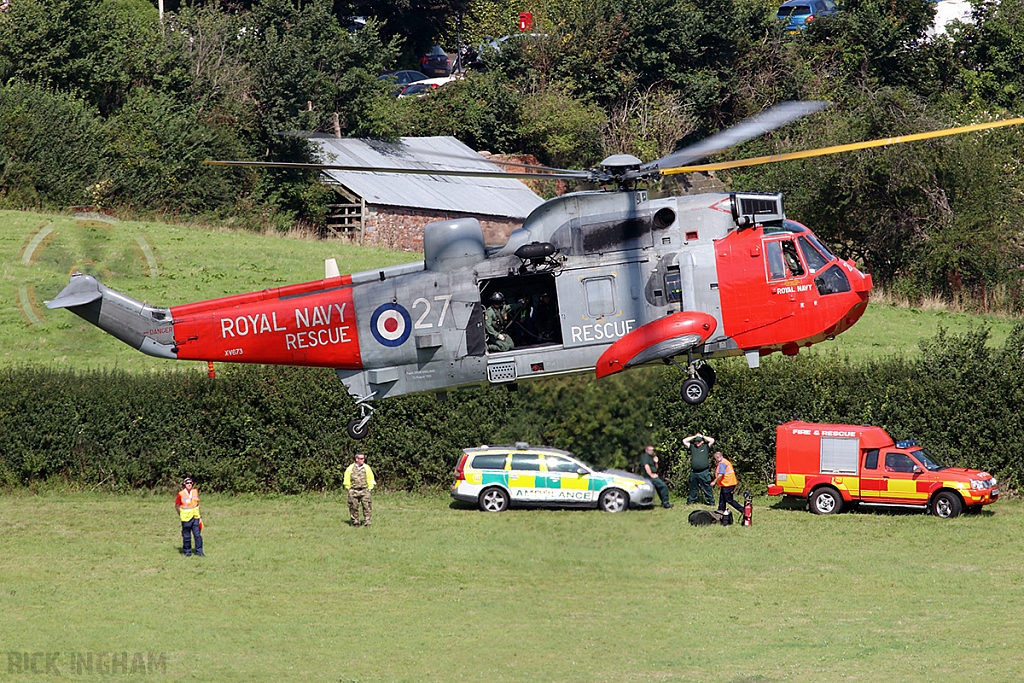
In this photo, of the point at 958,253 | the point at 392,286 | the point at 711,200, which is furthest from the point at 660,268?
the point at 958,253

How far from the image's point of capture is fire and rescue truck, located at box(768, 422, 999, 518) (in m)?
33.1

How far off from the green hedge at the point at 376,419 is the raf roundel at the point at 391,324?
1578 centimetres

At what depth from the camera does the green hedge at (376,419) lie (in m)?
35.6

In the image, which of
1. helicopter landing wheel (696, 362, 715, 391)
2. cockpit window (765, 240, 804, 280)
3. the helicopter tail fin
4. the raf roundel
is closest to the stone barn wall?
the helicopter tail fin

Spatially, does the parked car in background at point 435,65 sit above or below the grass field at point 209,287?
above

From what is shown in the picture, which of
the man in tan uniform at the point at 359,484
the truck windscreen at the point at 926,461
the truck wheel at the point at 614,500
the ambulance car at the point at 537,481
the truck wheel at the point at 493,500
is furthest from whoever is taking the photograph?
the truck windscreen at the point at 926,461

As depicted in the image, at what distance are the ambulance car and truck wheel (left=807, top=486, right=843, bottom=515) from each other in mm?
5911

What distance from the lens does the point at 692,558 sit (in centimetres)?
2767

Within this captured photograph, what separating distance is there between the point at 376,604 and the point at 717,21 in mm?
56570

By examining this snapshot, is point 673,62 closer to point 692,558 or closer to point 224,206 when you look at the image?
point 224,206

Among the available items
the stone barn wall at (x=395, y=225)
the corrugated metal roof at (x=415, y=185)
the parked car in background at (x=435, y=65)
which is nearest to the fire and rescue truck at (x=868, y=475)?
the corrugated metal roof at (x=415, y=185)

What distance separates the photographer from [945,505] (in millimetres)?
33250

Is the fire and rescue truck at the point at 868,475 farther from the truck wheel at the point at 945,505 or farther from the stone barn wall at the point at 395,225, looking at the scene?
the stone barn wall at the point at 395,225

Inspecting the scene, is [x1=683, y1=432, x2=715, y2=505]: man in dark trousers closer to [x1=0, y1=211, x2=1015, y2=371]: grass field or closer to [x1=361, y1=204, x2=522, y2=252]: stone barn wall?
[x1=0, y1=211, x2=1015, y2=371]: grass field
